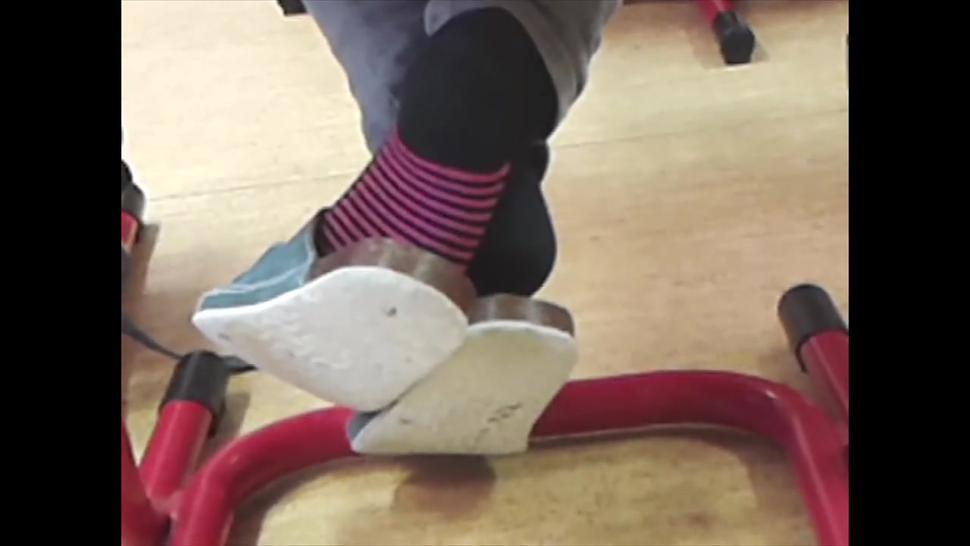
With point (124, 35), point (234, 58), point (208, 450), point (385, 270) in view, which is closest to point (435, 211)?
point (385, 270)

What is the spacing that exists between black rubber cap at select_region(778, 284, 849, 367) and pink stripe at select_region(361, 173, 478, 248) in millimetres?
403

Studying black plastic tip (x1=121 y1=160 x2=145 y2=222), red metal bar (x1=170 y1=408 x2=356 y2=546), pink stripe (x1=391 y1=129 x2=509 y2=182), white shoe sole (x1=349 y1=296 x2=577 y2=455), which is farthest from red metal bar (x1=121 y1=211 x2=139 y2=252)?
pink stripe (x1=391 y1=129 x2=509 y2=182)

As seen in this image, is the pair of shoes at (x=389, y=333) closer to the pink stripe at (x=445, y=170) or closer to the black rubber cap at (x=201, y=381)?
the pink stripe at (x=445, y=170)

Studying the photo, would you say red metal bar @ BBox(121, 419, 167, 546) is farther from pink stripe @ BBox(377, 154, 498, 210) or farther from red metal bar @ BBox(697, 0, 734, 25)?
red metal bar @ BBox(697, 0, 734, 25)

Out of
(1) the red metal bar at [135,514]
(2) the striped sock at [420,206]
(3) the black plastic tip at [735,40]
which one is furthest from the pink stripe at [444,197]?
(3) the black plastic tip at [735,40]

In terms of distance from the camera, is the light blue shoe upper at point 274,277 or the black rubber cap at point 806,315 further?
the black rubber cap at point 806,315

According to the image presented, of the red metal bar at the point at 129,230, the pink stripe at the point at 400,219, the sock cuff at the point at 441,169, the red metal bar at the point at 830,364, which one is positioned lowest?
the red metal bar at the point at 129,230

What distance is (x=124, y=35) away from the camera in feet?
5.35

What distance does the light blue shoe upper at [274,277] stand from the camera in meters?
0.68

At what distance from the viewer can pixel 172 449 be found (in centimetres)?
95

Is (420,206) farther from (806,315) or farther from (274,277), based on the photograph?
(806,315)

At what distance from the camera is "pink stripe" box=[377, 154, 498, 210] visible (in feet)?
2.22

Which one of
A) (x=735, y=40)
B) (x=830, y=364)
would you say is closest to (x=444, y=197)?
(x=830, y=364)

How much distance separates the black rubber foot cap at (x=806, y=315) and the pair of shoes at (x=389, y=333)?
0.30m
